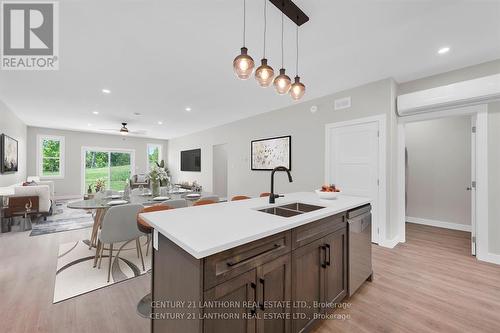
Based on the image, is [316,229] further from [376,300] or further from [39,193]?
[39,193]

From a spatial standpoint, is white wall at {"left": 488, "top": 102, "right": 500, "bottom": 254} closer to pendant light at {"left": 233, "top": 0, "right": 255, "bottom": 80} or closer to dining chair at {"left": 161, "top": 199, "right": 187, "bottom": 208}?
pendant light at {"left": 233, "top": 0, "right": 255, "bottom": 80}

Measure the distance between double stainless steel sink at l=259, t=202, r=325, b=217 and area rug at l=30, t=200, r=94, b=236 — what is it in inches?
173

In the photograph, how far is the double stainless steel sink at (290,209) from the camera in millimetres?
1922

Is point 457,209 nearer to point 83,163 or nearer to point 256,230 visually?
point 256,230

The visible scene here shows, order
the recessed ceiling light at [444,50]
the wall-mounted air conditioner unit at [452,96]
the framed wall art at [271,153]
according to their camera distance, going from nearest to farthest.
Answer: the recessed ceiling light at [444,50] → the wall-mounted air conditioner unit at [452,96] → the framed wall art at [271,153]

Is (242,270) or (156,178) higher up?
(156,178)

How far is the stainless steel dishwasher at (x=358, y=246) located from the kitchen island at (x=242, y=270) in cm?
21

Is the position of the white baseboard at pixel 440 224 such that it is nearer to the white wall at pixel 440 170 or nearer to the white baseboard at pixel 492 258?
the white wall at pixel 440 170

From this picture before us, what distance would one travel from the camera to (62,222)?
4.48 m

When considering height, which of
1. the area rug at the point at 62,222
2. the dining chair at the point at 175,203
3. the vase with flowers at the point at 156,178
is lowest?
the area rug at the point at 62,222

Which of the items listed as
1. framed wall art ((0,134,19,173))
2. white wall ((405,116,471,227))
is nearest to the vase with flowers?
framed wall art ((0,134,19,173))

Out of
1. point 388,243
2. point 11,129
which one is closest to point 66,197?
point 11,129

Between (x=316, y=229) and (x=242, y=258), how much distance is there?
28.2 inches

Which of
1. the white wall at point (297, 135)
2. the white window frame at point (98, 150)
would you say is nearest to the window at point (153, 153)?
the white window frame at point (98, 150)
